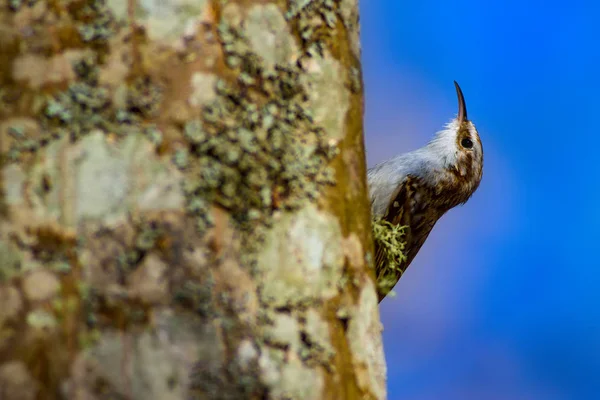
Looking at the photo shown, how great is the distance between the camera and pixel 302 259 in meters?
0.98

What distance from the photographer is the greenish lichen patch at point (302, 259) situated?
3.12ft

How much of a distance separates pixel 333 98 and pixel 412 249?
2.13m

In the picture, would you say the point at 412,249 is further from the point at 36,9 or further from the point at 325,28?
the point at 36,9

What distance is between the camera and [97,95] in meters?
0.90

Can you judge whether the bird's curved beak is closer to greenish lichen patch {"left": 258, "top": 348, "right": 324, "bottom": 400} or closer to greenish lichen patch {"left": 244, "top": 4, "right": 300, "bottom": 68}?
greenish lichen patch {"left": 244, "top": 4, "right": 300, "bottom": 68}

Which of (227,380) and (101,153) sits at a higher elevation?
(101,153)

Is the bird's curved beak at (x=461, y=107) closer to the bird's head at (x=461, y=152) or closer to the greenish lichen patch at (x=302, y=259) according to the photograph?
the bird's head at (x=461, y=152)

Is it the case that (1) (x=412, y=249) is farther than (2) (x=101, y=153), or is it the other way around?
(1) (x=412, y=249)

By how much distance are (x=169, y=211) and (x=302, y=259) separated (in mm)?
202

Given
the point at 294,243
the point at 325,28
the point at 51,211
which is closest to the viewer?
the point at 51,211

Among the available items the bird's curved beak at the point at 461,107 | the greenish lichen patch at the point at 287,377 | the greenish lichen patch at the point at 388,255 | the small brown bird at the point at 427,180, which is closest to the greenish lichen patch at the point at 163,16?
the greenish lichen patch at the point at 287,377

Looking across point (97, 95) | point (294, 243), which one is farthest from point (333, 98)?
point (97, 95)

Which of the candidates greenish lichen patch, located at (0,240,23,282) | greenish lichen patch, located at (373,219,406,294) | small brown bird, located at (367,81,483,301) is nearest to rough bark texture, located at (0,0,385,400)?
greenish lichen patch, located at (0,240,23,282)

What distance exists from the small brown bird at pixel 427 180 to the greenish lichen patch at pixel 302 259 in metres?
1.60
